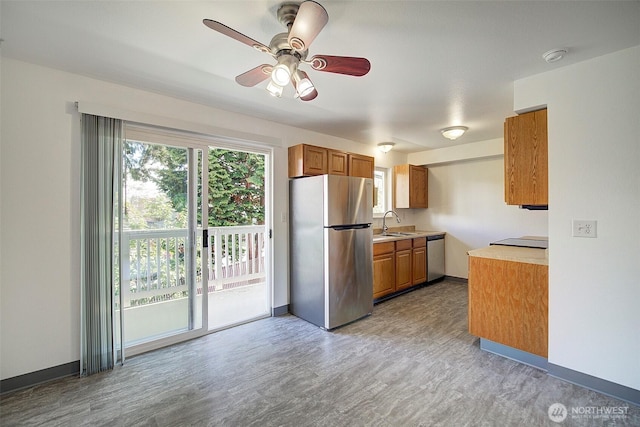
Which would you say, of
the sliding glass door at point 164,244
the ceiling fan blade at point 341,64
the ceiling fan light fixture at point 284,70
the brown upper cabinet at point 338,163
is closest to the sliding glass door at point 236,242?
the sliding glass door at point 164,244

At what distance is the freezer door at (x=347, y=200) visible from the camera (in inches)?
118

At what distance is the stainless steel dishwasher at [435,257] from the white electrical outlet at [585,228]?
2737 mm

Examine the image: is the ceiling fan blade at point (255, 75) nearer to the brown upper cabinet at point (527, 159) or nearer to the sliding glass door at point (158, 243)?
the sliding glass door at point (158, 243)

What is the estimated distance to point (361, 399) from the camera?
1879mm

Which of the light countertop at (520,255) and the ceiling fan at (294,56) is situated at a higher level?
the ceiling fan at (294,56)

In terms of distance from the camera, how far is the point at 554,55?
1871 mm

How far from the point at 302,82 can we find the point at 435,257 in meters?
4.19

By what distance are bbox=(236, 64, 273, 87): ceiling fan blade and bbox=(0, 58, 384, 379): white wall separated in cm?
132

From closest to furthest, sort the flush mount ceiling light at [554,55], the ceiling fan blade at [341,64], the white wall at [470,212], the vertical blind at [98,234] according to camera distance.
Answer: the ceiling fan blade at [341,64] < the flush mount ceiling light at [554,55] < the vertical blind at [98,234] < the white wall at [470,212]

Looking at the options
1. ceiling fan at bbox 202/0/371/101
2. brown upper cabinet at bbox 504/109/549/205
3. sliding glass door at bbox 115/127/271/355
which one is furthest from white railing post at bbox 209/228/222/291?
brown upper cabinet at bbox 504/109/549/205

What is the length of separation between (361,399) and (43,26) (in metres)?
3.02

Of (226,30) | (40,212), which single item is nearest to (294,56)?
(226,30)

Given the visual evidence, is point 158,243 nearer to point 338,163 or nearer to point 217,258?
point 217,258

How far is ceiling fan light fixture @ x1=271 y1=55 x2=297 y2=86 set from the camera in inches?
58.1
